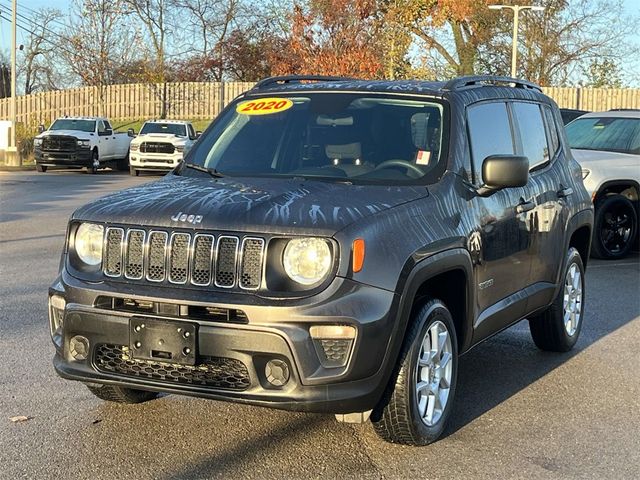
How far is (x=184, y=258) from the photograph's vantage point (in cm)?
445

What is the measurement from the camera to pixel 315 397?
14.1 ft

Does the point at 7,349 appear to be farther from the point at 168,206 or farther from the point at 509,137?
the point at 509,137

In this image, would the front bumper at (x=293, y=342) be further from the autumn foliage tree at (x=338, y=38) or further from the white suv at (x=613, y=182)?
the autumn foliage tree at (x=338, y=38)

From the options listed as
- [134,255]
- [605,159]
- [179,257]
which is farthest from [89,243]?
[605,159]

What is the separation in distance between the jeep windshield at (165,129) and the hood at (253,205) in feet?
79.9

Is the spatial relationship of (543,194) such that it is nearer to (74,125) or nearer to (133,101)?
(74,125)

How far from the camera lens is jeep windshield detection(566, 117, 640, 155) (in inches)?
501

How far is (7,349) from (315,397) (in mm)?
3249

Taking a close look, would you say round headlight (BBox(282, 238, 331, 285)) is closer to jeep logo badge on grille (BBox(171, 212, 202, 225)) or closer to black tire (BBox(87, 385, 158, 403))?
jeep logo badge on grille (BBox(171, 212, 202, 225))

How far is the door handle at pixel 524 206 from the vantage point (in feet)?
19.6

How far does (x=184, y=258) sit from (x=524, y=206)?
256cm

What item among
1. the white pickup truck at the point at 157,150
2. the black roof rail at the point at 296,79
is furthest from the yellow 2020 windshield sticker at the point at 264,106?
the white pickup truck at the point at 157,150

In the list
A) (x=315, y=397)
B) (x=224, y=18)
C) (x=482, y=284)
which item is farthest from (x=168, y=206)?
(x=224, y=18)

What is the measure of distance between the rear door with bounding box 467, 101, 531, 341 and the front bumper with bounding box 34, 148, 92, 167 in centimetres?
2371
